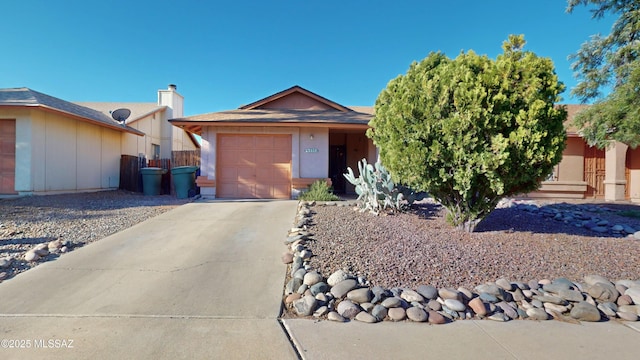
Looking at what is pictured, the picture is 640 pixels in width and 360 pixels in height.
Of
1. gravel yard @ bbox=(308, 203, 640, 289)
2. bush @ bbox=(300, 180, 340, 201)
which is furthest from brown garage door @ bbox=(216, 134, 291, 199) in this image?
gravel yard @ bbox=(308, 203, 640, 289)

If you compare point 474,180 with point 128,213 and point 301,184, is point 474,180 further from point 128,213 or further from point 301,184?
point 128,213

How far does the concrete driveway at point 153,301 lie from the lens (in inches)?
112

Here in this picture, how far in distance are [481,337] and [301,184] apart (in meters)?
8.45

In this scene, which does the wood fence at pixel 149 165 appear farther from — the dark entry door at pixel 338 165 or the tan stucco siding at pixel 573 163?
the tan stucco siding at pixel 573 163

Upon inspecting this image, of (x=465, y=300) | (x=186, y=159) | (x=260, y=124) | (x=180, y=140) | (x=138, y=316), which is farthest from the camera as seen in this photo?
(x=180, y=140)

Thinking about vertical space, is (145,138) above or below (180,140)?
below

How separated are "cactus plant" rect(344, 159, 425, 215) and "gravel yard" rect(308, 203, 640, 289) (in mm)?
488

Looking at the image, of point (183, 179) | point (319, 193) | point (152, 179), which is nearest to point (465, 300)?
point (319, 193)

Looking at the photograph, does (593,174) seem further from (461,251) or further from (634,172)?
(461,251)

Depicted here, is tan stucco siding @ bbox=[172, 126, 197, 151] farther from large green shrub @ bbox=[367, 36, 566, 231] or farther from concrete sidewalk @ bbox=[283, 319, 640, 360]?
concrete sidewalk @ bbox=[283, 319, 640, 360]

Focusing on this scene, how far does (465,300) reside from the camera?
11.9ft

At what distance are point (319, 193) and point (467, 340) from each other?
713 cm

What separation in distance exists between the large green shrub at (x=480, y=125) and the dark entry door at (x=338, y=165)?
30.4 feet

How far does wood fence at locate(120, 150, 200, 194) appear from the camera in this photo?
1390 centimetres
